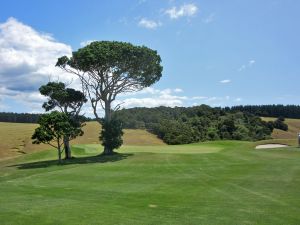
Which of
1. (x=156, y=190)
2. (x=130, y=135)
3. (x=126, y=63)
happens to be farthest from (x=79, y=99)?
(x=130, y=135)

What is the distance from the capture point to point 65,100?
43062 mm

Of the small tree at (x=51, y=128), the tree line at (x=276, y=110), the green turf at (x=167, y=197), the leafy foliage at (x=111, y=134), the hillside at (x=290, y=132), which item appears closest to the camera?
the green turf at (x=167, y=197)

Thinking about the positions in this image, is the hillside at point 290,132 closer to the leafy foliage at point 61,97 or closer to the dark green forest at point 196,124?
the dark green forest at point 196,124

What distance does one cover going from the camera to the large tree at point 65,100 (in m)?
42.0

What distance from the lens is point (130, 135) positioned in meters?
89.0

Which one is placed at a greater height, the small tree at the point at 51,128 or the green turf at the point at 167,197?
the small tree at the point at 51,128

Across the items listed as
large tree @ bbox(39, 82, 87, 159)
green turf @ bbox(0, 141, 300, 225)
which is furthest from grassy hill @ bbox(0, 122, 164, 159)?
green turf @ bbox(0, 141, 300, 225)

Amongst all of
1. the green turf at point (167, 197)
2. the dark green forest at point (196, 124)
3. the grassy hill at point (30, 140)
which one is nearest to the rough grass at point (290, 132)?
the dark green forest at point (196, 124)

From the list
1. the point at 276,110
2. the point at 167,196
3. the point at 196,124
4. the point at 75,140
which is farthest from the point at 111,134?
the point at 276,110

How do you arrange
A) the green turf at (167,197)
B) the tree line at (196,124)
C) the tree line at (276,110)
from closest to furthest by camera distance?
the green turf at (167,197), the tree line at (196,124), the tree line at (276,110)

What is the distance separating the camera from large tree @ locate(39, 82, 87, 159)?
42000 mm

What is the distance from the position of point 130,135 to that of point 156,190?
237 ft

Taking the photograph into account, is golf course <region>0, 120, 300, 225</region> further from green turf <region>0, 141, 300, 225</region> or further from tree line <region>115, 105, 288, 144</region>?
tree line <region>115, 105, 288, 144</region>

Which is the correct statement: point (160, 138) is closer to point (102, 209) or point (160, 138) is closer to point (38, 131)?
point (38, 131)
